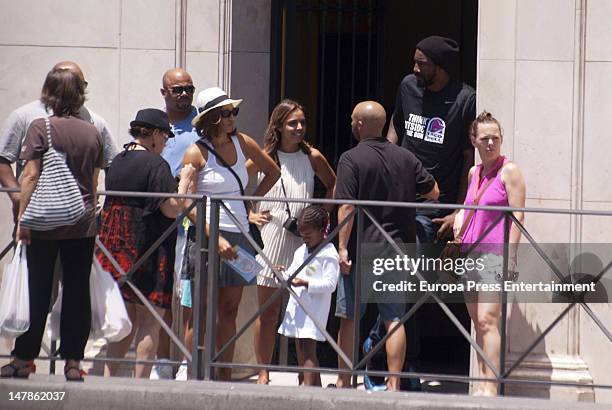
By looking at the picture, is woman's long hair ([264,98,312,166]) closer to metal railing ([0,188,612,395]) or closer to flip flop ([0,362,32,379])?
metal railing ([0,188,612,395])

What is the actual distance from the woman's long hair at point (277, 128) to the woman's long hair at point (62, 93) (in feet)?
5.70

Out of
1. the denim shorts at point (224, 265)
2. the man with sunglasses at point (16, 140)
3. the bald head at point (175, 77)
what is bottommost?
the denim shorts at point (224, 265)

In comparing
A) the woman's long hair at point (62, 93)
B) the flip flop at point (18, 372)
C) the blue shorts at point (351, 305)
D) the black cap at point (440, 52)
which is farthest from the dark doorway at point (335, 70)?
the flip flop at point (18, 372)

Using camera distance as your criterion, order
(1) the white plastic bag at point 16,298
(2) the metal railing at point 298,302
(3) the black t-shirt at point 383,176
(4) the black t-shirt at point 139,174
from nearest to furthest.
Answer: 1. (1) the white plastic bag at point 16,298
2. (2) the metal railing at point 298,302
3. (4) the black t-shirt at point 139,174
4. (3) the black t-shirt at point 383,176

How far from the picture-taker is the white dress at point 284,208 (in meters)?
8.89

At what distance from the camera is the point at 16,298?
27.1 ft

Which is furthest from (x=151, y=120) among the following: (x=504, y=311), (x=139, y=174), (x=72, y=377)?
(x=504, y=311)

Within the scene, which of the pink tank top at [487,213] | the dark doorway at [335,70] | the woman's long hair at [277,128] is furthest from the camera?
the dark doorway at [335,70]

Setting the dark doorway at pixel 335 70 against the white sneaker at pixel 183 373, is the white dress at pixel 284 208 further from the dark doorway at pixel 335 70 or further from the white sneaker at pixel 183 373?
the dark doorway at pixel 335 70

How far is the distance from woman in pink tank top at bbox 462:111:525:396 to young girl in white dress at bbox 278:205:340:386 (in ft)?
2.85

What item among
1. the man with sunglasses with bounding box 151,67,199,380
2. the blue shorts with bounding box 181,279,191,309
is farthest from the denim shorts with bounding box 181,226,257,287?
the man with sunglasses with bounding box 151,67,199,380

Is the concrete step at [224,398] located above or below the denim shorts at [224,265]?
below

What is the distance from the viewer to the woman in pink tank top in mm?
8594

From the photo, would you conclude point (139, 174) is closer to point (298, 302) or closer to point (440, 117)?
point (298, 302)
